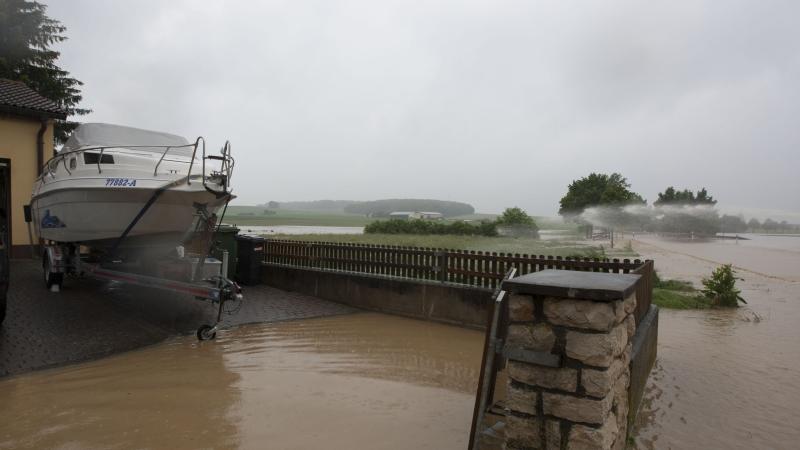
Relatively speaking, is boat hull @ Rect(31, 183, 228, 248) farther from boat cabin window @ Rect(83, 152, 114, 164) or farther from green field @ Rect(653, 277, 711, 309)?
green field @ Rect(653, 277, 711, 309)

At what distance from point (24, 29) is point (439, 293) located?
1011 inches

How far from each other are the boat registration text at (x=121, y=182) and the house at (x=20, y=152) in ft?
24.2

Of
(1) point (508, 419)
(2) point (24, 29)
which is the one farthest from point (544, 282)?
(2) point (24, 29)

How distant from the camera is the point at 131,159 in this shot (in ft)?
27.1

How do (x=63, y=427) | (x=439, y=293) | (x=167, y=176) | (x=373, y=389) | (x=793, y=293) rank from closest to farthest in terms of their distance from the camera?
(x=63, y=427)
(x=373, y=389)
(x=167, y=176)
(x=439, y=293)
(x=793, y=293)

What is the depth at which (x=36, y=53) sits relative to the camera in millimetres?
23453

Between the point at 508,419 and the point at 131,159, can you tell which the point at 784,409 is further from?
the point at 131,159

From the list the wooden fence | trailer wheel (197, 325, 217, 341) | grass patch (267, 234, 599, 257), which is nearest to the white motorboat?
trailer wheel (197, 325, 217, 341)

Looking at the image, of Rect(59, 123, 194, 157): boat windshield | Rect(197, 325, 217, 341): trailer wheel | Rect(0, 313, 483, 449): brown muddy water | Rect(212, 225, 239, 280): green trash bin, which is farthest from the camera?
Rect(212, 225, 239, 280): green trash bin

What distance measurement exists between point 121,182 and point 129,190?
7.2 inches

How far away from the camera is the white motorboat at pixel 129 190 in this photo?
799 centimetres

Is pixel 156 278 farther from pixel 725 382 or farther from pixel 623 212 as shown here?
pixel 623 212

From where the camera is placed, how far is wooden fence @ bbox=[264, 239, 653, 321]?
7.57 meters

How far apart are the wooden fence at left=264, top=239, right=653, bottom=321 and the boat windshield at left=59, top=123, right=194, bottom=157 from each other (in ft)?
11.5
